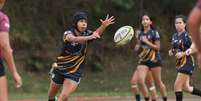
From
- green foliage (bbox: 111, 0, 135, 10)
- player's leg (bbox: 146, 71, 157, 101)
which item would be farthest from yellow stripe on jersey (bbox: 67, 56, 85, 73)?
green foliage (bbox: 111, 0, 135, 10)

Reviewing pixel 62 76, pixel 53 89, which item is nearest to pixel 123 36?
pixel 62 76

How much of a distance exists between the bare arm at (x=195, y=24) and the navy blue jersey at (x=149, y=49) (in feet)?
30.1

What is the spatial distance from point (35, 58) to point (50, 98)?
1800 centimetres

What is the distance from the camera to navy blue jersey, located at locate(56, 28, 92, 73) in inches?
457

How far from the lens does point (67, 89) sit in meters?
11.5

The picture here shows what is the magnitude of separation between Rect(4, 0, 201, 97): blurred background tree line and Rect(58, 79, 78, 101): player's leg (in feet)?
57.6

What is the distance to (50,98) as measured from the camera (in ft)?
39.2

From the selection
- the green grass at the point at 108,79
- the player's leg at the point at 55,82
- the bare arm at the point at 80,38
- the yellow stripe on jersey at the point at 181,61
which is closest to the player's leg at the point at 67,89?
the player's leg at the point at 55,82

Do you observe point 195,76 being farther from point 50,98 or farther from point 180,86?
point 50,98

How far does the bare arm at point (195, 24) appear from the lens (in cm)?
560

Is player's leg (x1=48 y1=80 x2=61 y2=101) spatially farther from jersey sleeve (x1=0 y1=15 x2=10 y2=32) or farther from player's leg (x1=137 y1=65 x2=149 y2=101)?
jersey sleeve (x1=0 y1=15 x2=10 y2=32)

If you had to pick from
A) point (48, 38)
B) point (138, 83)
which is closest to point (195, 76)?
point (48, 38)

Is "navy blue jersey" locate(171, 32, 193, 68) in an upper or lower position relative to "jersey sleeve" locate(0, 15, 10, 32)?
lower

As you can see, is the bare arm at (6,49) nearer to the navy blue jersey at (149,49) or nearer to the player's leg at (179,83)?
the player's leg at (179,83)
